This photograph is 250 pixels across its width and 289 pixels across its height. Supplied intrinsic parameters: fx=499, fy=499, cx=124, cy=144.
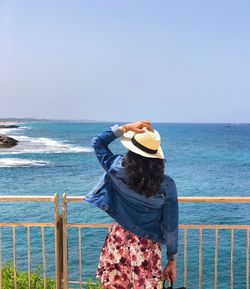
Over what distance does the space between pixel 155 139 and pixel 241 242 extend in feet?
49.9

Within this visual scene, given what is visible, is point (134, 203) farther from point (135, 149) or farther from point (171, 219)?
point (135, 149)

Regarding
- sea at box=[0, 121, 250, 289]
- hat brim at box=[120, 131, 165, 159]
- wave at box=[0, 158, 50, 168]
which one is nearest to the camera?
hat brim at box=[120, 131, 165, 159]

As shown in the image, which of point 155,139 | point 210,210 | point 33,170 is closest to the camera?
point 155,139

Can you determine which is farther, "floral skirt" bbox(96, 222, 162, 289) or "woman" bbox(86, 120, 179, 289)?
"floral skirt" bbox(96, 222, 162, 289)

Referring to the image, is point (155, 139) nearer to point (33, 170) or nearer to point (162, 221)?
point (162, 221)

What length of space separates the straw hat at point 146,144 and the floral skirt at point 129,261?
1.67 ft

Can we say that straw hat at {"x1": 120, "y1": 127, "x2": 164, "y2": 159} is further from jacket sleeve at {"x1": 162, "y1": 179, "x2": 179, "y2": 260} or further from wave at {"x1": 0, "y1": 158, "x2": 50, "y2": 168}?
wave at {"x1": 0, "y1": 158, "x2": 50, "y2": 168}

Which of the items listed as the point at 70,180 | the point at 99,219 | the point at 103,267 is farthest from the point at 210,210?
the point at 103,267

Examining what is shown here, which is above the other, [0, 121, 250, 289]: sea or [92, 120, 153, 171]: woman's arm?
[92, 120, 153, 171]: woman's arm

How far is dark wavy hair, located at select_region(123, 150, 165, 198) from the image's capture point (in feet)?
8.94

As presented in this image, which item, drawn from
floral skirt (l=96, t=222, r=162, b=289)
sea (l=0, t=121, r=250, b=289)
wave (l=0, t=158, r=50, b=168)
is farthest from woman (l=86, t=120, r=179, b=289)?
wave (l=0, t=158, r=50, b=168)

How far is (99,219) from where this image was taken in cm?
2033

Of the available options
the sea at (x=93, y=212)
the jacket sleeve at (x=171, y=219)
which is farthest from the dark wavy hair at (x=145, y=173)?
→ the sea at (x=93, y=212)

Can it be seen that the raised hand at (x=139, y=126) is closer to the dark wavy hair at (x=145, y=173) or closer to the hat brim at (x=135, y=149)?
the hat brim at (x=135, y=149)
